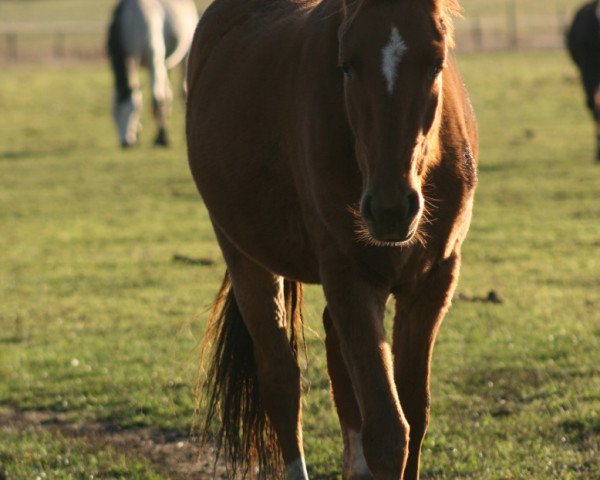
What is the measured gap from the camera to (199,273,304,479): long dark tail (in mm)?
5051

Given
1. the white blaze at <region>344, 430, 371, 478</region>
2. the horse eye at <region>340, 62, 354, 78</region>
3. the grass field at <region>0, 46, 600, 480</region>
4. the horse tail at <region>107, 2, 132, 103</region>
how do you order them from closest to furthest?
the horse eye at <region>340, 62, 354, 78</region>, the white blaze at <region>344, 430, 371, 478</region>, the grass field at <region>0, 46, 600, 480</region>, the horse tail at <region>107, 2, 132, 103</region>

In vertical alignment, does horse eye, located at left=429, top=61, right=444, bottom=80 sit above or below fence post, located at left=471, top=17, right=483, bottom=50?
above

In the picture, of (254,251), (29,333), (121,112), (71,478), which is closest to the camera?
(254,251)

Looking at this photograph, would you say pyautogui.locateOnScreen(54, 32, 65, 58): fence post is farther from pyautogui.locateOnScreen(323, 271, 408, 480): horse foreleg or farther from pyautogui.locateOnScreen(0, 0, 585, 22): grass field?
pyautogui.locateOnScreen(323, 271, 408, 480): horse foreleg

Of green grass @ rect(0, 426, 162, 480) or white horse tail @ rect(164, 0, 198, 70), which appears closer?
green grass @ rect(0, 426, 162, 480)

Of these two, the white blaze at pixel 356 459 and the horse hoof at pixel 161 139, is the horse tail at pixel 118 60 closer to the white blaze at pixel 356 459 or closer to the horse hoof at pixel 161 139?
the horse hoof at pixel 161 139

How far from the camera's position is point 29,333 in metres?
8.27

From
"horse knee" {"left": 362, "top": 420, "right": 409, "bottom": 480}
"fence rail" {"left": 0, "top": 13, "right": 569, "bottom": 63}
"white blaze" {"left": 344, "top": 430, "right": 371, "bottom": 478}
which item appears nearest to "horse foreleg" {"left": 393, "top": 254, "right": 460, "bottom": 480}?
"white blaze" {"left": 344, "top": 430, "right": 371, "bottom": 478}

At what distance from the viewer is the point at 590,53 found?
1583 centimetres

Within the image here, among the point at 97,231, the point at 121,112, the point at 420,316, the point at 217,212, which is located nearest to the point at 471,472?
the point at 420,316

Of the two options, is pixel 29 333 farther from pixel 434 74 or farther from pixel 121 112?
pixel 121 112

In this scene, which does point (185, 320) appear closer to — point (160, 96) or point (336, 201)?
point (336, 201)

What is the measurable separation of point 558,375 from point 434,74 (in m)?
3.24

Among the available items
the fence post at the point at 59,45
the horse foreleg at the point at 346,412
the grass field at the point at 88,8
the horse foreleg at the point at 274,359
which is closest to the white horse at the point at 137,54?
the horse foreleg at the point at 274,359
